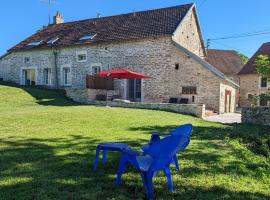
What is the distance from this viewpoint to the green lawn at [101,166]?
4367mm

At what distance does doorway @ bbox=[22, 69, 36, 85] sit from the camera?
97.1ft

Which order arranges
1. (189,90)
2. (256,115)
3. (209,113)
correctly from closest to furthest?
(256,115) → (209,113) → (189,90)

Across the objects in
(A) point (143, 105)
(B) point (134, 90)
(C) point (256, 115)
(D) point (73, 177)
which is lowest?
(D) point (73, 177)

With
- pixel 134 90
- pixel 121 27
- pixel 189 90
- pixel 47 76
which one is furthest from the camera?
pixel 47 76

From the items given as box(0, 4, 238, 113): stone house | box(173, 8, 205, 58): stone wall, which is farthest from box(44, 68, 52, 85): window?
box(173, 8, 205, 58): stone wall

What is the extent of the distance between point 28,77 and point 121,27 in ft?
35.9

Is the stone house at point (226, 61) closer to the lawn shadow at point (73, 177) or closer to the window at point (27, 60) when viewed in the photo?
the window at point (27, 60)

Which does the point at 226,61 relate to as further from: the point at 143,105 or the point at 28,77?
the point at 143,105

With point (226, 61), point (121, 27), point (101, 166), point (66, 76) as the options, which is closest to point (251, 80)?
point (226, 61)

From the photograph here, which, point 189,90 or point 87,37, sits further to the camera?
point 87,37

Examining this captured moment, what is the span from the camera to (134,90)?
78.2 feet

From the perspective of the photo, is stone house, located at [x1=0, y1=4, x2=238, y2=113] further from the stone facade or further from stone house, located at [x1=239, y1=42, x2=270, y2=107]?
the stone facade

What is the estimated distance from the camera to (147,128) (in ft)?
34.0

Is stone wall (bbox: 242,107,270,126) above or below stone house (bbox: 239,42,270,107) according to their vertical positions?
below
